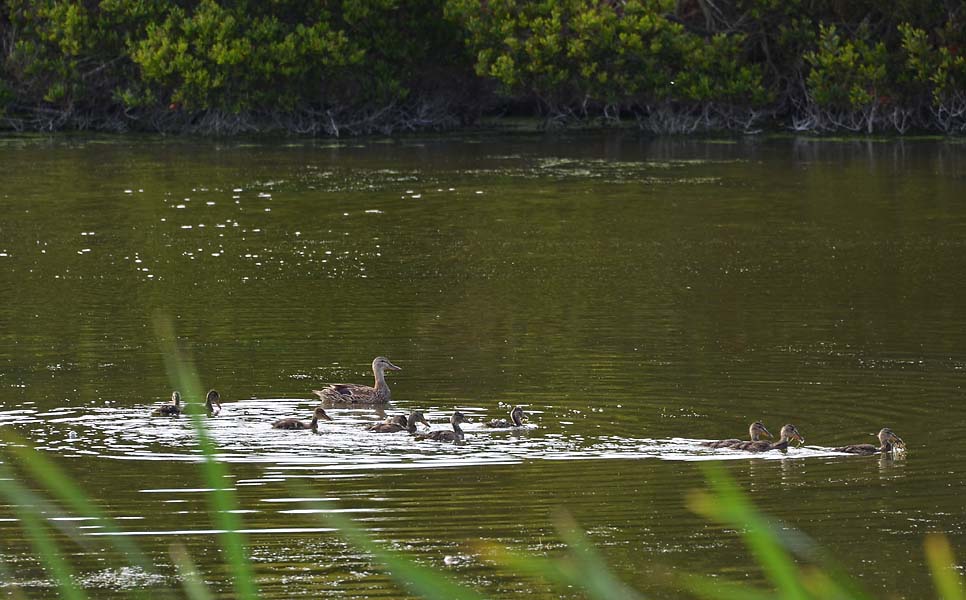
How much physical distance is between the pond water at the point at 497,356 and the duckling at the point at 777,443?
0.36 ft

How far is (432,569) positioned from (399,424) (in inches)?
121

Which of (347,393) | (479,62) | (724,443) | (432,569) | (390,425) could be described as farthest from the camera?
(479,62)

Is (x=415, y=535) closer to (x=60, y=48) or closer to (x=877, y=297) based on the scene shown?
(x=877, y=297)

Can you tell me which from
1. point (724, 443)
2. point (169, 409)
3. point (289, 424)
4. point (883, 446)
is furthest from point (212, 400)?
point (883, 446)

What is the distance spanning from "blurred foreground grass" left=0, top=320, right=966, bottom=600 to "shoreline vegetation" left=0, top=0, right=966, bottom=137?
2659cm

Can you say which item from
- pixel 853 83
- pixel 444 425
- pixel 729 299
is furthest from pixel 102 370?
pixel 853 83

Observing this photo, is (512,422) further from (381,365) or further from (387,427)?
(381,365)

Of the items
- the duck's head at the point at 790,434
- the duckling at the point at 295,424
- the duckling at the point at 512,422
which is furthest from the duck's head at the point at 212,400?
the duck's head at the point at 790,434

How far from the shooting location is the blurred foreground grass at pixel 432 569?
128 inches

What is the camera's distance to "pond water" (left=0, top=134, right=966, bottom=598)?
8.56m

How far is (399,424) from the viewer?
10.7 metres

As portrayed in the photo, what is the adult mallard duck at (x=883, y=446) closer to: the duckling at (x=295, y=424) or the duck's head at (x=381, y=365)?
the duckling at (x=295, y=424)

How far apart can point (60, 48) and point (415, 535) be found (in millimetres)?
31628

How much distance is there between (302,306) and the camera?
1602 cm
